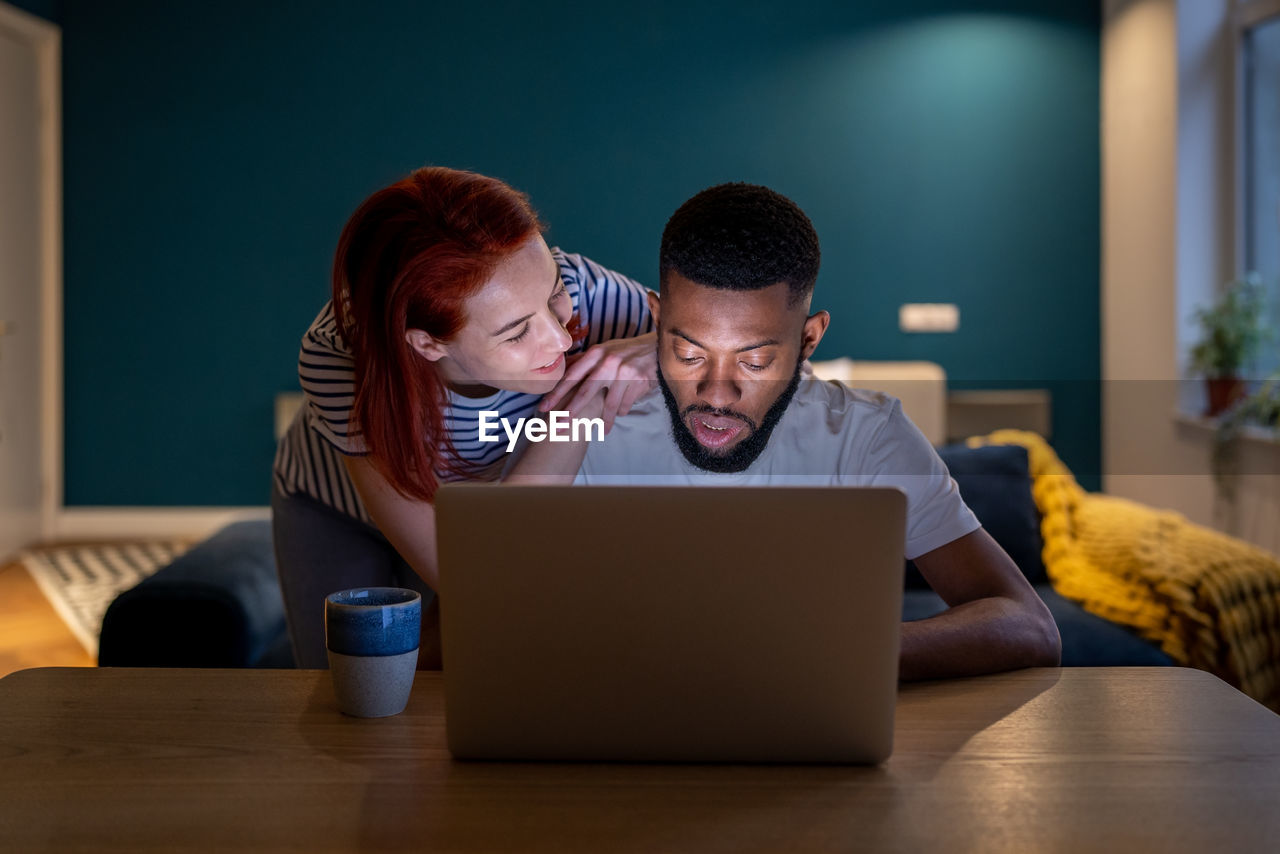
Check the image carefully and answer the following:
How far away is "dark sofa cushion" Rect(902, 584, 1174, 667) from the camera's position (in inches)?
81.9

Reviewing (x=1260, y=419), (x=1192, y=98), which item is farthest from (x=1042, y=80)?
(x=1260, y=419)

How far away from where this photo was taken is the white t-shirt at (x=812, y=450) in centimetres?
108

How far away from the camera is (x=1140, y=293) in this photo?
14.8 ft

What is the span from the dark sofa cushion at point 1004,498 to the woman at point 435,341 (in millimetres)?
1301

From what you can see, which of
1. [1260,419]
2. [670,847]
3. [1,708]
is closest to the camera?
[670,847]

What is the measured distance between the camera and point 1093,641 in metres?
2.12

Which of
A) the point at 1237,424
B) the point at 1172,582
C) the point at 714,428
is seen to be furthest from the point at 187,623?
the point at 1237,424

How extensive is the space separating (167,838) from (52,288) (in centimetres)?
490

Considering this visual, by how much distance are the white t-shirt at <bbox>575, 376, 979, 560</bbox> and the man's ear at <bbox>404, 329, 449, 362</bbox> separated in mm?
272

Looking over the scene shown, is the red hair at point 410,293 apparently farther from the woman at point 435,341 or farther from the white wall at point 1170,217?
the white wall at point 1170,217

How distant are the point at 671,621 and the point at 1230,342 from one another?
3622 millimetres

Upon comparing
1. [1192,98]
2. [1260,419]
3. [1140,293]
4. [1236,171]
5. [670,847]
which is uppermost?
[1192,98]

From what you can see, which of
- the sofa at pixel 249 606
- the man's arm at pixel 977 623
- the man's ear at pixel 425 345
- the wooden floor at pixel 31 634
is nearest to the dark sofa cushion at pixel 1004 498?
the sofa at pixel 249 606

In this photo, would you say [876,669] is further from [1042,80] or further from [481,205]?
[1042,80]
